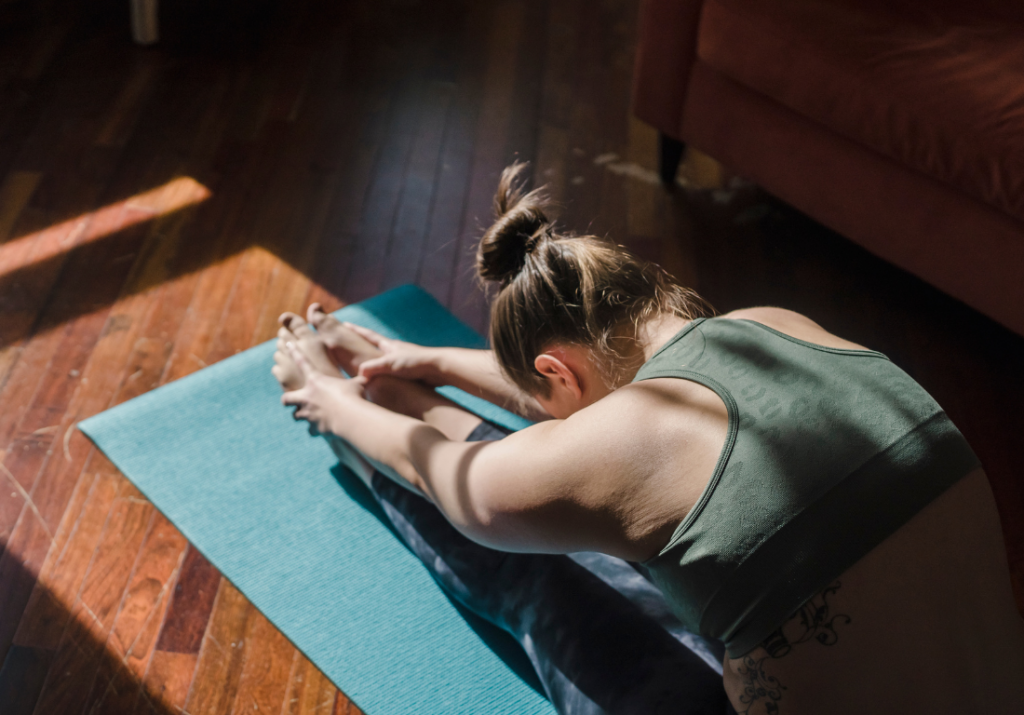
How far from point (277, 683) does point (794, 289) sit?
4.53 feet

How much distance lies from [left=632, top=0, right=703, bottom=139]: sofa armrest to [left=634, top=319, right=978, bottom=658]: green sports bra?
1.21 meters

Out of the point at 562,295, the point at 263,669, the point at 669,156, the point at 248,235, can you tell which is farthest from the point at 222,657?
the point at 669,156

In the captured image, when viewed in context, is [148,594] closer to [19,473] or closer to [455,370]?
[19,473]

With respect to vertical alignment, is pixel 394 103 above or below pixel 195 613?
above

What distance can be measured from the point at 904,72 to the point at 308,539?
1.38 metres

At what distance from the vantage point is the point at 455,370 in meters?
1.47

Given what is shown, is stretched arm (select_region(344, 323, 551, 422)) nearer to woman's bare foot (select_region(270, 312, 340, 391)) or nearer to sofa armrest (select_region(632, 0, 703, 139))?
woman's bare foot (select_region(270, 312, 340, 391))

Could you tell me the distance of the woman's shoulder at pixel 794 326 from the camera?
92 centimetres

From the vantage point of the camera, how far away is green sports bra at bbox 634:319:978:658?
0.79 metres

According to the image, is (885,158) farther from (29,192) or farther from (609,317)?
(29,192)

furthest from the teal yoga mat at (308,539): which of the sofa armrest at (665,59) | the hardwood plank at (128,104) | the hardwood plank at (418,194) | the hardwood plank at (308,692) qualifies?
the hardwood plank at (128,104)

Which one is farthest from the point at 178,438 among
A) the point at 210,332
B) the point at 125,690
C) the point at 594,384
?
the point at 594,384

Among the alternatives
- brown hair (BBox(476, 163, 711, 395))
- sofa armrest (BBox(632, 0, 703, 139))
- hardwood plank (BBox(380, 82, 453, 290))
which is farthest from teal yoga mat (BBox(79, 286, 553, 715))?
sofa armrest (BBox(632, 0, 703, 139))

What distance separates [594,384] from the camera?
105cm
